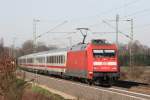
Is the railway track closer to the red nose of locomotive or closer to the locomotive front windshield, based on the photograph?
the red nose of locomotive

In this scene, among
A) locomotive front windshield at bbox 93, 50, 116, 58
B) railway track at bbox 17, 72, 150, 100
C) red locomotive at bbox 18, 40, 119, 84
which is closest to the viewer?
railway track at bbox 17, 72, 150, 100

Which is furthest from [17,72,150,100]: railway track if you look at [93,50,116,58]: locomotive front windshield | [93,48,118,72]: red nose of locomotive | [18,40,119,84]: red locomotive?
[93,50,116,58]: locomotive front windshield

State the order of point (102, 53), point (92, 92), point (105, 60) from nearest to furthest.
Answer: point (92, 92), point (105, 60), point (102, 53)

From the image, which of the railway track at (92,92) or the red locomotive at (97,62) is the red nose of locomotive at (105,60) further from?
the railway track at (92,92)

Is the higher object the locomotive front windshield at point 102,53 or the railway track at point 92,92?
the locomotive front windshield at point 102,53

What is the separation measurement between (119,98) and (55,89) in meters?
14.2

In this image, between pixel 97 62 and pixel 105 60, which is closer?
pixel 97 62

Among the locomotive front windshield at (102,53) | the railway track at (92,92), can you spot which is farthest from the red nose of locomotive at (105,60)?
the railway track at (92,92)

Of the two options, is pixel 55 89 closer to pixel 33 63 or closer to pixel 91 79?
pixel 91 79

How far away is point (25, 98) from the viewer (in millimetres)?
19156

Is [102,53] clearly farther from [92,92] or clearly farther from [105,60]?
[92,92]

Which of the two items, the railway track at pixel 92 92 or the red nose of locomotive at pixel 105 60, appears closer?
the railway track at pixel 92 92

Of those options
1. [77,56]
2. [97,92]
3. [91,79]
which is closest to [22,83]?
[97,92]

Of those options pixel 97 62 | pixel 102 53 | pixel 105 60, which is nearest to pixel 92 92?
pixel 97 62
